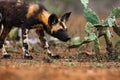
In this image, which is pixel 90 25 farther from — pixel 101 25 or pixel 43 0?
pixel 43 0

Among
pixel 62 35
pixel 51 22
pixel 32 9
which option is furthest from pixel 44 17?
pixel 62 35

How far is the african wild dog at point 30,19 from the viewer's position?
36.9 feet

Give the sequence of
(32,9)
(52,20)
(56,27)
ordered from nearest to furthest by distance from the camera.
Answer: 1. (52,20)
2. (56,27)
3. (32,9)

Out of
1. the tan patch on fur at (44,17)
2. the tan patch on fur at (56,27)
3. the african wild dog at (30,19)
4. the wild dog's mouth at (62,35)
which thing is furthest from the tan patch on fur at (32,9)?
the wild dog's mouth at (62,35)

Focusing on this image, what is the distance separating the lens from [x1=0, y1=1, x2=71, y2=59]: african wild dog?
36.9 ft

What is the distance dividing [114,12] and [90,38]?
32.3 inches

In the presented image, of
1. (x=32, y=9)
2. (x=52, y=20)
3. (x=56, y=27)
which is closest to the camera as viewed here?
(x=52, y=20)

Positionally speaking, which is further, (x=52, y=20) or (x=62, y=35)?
(x=62, y=35)

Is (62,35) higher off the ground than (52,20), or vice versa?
(52,20)

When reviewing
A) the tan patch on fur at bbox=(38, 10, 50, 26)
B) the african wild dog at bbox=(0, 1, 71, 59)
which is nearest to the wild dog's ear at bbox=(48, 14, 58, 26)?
the african wild dog at bbox=(0, 1, 71, 59)

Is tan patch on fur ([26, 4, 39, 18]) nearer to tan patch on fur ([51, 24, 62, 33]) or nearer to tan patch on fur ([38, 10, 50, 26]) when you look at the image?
tan patch on fur ([38, 10, 50, 26])

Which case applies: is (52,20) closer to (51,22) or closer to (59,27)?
(51,22)

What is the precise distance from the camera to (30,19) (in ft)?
37.2

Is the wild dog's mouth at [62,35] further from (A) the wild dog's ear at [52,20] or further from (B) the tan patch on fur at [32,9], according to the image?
(B) the tan patch on fur at [32,9]
